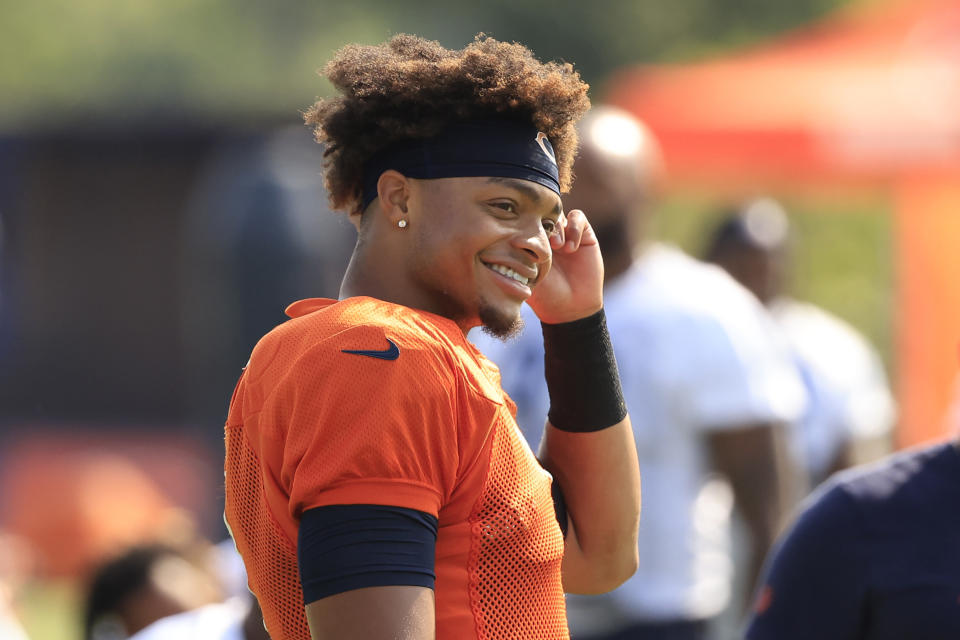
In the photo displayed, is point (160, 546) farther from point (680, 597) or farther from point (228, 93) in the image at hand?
point (228, 93)

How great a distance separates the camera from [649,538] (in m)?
4.57

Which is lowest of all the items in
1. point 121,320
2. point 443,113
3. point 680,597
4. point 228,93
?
point 680,597

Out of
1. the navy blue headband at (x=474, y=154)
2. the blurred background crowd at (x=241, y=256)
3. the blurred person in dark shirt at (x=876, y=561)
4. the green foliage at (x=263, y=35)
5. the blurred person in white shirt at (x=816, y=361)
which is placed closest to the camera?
the navy blue headband at (x=474, y=154)

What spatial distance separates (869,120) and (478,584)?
905 centimetres

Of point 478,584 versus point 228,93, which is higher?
point 228,93

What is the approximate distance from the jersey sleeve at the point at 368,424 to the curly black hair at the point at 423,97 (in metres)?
0.37

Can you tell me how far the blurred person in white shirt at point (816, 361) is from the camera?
21.9 ft

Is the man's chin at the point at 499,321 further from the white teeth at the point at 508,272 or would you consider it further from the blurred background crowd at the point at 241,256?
the blurred background crowd at the point at 241,256

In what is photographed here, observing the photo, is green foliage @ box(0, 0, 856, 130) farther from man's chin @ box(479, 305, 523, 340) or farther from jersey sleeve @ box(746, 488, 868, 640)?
man's chin @ box(479, 305, 523, 340)

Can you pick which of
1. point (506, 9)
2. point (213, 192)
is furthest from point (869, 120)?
point (506, 9)

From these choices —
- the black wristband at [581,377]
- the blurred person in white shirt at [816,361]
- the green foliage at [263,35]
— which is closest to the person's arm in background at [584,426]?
the black wristband at [581,377]

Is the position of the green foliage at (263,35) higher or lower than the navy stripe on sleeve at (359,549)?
higher

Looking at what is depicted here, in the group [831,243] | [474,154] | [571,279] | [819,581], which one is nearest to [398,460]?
[474,154]

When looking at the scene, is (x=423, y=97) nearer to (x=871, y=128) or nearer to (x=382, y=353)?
(x=382, y=353)
